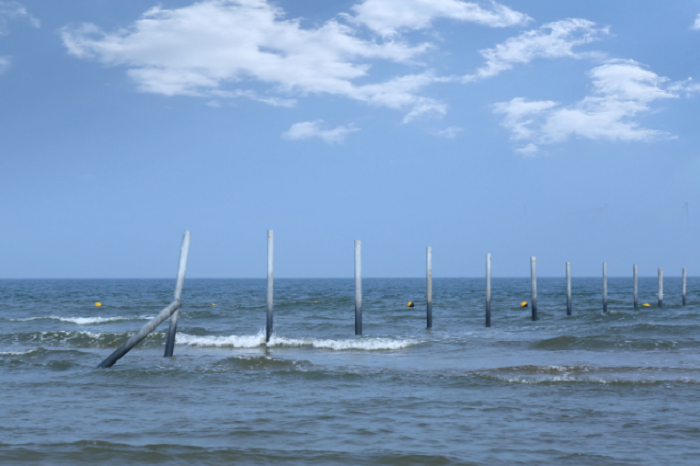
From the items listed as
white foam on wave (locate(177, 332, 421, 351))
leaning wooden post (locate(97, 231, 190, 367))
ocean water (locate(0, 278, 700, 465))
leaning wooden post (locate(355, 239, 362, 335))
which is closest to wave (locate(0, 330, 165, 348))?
ocean water (locate(0, 278, 700, 465))

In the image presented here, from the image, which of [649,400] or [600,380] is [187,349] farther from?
[649,400]

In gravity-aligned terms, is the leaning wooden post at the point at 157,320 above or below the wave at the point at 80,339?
above

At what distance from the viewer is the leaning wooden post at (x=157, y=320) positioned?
1371 cm

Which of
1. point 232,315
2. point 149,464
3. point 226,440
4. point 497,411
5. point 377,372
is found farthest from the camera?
point 232,315

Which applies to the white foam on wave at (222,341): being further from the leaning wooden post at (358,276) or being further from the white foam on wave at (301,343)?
the leaning wooden post at (358,276)

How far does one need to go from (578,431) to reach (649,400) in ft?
9.29

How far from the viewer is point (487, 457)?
6.92 metres

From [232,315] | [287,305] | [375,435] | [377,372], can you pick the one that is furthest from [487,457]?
[287,305]

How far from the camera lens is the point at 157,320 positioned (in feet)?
45.2

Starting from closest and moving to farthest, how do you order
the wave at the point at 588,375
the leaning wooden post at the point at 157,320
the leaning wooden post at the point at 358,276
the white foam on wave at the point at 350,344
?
the wave at the point at 588,375 → the leaning wooden post at the point at 157,320 → the white foam on wave at the point at 350,344 → the leaning wooden post at the point at 358,276

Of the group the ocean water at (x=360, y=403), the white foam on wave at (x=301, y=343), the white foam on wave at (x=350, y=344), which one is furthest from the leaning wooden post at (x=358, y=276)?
the ocean water at (x=360, y=403)

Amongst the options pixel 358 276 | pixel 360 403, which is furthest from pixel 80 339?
pixel 360 403

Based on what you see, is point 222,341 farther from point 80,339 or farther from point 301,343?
point 80,339

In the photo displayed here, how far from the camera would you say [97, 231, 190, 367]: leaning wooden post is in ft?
45.0
